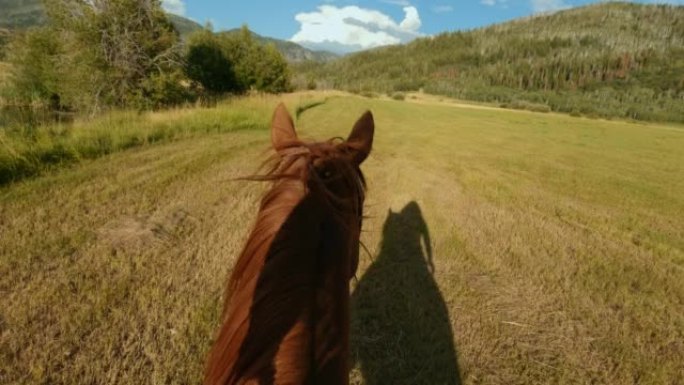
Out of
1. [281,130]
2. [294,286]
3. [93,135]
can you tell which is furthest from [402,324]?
[93,135]

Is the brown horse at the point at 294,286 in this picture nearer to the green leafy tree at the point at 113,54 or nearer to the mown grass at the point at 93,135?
the mown grass at the point at 93,135

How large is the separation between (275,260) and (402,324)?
2554 mm

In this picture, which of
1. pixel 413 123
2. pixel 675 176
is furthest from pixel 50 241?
pixel 413 123

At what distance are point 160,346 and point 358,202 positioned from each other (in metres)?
2.19

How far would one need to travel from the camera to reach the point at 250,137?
1104 centimetres

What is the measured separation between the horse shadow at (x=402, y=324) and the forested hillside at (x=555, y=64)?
51062 millimetres

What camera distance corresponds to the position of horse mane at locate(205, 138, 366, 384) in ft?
2.93

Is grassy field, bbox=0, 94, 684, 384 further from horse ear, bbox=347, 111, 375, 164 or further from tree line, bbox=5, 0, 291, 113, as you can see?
tree line, bbox=5, 0, 291, 113

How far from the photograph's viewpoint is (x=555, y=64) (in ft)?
291

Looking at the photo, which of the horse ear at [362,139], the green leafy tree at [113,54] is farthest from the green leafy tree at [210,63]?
the horse ear at [362,139]

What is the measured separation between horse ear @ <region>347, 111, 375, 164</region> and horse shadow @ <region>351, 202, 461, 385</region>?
1.90 meters

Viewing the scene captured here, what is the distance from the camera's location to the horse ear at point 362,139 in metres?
1.48

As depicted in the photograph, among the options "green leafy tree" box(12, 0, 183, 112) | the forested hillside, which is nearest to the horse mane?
"green leafy tree" box(12, 0, 183, 112)

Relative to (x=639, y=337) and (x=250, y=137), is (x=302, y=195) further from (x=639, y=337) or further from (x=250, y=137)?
(x=250, y=137)
